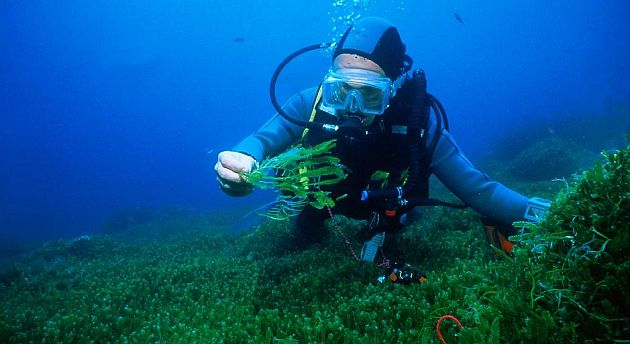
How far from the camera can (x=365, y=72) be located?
5.36 metres

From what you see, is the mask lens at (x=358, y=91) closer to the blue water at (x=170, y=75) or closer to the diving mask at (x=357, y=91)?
the diving mask at (x=357, y=91)

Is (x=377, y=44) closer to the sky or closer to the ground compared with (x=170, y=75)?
→ closer to the ground

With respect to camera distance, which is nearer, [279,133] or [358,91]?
[358,91]

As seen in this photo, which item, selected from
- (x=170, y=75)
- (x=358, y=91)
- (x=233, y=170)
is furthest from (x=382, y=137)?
(x=170, y=75)

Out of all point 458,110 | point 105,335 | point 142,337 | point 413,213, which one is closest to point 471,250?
point 413,213

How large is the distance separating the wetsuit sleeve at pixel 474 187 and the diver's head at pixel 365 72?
118cm

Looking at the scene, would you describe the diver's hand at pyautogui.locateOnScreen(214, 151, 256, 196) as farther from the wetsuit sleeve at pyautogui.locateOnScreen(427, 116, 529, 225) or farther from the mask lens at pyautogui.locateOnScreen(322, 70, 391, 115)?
the wetsuit sleeve at pyautogui.locateOnScreen(427, 116, 529, 225)

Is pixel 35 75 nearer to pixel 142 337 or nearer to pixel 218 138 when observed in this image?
pixel 218 138

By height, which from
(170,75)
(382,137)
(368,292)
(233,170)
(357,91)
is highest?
(170,75)

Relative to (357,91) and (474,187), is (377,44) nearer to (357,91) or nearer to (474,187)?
(357,91)

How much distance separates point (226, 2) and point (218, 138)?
2396 inches

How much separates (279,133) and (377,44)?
7.31 ft

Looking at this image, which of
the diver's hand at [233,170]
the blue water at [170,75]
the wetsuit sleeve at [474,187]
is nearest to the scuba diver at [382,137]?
the wetsuit sleeve at [474,187]

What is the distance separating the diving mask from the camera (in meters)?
5.26
